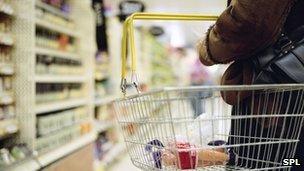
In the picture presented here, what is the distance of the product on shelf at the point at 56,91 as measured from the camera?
11.5 ft

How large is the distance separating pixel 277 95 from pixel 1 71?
1.91m

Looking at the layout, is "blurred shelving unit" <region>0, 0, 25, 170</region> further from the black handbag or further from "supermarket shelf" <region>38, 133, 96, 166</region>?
the black handbag

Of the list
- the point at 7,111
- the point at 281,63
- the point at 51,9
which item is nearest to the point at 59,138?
the point at 7,111

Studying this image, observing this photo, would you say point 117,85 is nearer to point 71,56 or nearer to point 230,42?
point 71,56

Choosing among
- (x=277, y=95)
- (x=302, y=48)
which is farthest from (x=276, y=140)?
(x=302, y=48)

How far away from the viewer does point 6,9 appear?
2.58 metres

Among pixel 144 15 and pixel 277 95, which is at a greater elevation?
pixel 144 15

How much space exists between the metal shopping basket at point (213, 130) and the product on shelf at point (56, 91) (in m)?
2.30

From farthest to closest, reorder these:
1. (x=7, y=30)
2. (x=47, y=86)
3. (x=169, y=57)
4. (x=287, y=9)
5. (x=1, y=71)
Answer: (x=169, y=57) < (x=47, y=86) < (x=7, y=30) < (x=1, y=71) < (x=287, y=9)

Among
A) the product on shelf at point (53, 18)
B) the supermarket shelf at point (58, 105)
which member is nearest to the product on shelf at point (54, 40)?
the product on shelf at point (53, 18)

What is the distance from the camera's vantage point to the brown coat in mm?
1018

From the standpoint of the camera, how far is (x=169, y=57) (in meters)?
13.9

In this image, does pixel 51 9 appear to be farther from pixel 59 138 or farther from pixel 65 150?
pixel 65 150

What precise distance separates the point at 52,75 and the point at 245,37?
262 cm
